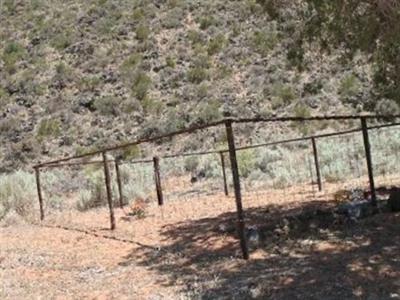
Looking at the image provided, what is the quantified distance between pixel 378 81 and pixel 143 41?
80.3 ft

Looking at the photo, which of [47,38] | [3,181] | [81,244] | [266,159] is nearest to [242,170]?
[266,159]

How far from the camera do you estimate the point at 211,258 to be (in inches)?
344

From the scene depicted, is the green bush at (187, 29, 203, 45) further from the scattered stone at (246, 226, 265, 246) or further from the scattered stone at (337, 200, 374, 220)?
the scattered stone at (246, 226, 265, 246)

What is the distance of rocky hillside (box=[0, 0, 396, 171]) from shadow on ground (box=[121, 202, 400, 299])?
54.0 feet

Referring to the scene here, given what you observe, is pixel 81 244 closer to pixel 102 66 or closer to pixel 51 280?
pixel 51 280

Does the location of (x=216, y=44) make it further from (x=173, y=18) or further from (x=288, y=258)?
(x=288, y=258)

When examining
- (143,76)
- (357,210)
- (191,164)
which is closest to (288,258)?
(357,210)

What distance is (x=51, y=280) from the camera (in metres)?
8.66

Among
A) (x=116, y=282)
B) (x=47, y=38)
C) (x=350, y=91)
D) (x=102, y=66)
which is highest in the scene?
(x=47, y=38)

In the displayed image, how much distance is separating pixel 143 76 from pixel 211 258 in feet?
79.9

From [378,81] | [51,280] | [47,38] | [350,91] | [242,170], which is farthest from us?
[47,38]

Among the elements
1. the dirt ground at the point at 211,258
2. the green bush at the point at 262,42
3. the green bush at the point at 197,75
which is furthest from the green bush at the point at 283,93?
the dirt ground at the point at 211,258

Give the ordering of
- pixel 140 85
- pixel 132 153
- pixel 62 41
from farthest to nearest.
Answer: pixel 62 41, pixel 140 85, pixel 132 153

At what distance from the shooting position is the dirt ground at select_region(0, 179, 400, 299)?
711 cm
